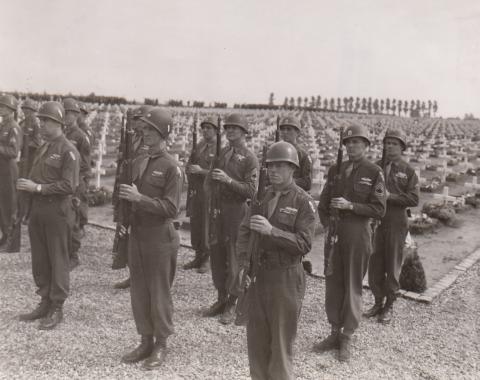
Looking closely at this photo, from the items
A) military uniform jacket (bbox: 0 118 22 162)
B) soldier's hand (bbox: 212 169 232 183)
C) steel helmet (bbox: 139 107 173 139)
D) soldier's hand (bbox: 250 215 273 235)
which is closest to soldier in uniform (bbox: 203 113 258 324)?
soldier's hand (bbox: 212 169 232 183)

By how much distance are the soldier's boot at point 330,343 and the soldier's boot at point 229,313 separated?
3.57ft

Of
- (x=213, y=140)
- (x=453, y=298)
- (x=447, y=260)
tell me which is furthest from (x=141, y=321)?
(x=447, y=260)

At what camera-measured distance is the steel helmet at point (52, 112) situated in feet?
17.8

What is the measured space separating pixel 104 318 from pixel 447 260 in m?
6.30

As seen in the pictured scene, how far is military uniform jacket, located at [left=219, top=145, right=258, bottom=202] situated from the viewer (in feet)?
19.8

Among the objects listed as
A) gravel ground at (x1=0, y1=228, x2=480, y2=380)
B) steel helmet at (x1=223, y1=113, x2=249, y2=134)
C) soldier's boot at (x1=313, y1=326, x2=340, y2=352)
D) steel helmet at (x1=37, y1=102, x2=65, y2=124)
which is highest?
steel helmet at (x1=223, y1=113, x2=249, y2=134)

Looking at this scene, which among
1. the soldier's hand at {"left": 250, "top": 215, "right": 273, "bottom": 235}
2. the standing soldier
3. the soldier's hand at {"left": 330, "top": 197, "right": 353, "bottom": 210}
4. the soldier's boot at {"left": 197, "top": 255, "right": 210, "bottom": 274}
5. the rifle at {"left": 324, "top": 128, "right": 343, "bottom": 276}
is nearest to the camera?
the soldier's hand at {"left": 250, "top": 215, "right": 273, "bottom": 235}

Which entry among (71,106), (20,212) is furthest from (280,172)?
(71,106)

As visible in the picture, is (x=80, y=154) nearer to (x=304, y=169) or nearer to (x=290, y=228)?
(x=304, y=169)

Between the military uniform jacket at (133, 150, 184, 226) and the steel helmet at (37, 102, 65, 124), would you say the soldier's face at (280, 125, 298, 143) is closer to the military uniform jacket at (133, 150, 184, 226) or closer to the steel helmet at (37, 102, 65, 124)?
the military uniform jacket at (133, 150, 184, 226)

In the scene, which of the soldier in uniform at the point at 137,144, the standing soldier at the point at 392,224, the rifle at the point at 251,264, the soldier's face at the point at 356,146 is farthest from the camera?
the soldier in uniform at the point at 137,144

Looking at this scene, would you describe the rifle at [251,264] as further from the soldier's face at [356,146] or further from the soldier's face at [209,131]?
the soldier's face at [209,131]

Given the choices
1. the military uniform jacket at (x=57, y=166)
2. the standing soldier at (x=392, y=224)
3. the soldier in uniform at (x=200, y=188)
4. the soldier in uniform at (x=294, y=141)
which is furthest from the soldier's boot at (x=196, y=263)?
the military uniform jacket at (x=57, y=166)

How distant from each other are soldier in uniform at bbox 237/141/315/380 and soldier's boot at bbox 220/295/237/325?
1865 millimetres
